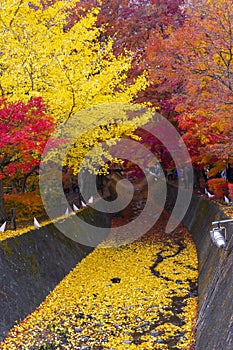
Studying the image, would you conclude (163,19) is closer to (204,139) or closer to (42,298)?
(204,139)

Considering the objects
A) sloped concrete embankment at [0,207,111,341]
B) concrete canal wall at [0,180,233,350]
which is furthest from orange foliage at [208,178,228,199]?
sloped concrete embankment at [0,207,111,341]

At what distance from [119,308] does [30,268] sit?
10.7 ft

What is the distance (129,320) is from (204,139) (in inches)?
466

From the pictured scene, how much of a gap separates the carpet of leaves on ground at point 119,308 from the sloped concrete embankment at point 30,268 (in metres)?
0.32

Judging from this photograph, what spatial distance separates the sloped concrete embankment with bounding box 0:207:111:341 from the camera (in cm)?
1202

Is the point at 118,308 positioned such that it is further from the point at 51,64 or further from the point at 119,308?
the point at 51,64

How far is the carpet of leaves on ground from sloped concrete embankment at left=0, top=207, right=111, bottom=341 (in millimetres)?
320

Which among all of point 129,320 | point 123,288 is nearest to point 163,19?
point 123,288

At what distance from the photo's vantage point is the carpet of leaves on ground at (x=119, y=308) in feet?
36.8

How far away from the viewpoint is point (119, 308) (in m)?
13.7

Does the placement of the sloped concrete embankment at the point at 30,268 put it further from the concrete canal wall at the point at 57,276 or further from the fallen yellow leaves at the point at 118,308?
the fallen yellow leaves at the point at 118,308

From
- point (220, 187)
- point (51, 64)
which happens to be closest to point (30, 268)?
point (51, 64)

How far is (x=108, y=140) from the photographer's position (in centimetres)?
2116

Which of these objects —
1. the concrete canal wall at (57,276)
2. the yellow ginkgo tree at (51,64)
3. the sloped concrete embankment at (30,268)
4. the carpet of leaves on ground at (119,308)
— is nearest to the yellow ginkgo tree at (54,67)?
the yellow ginkgo tree at (51,64)
